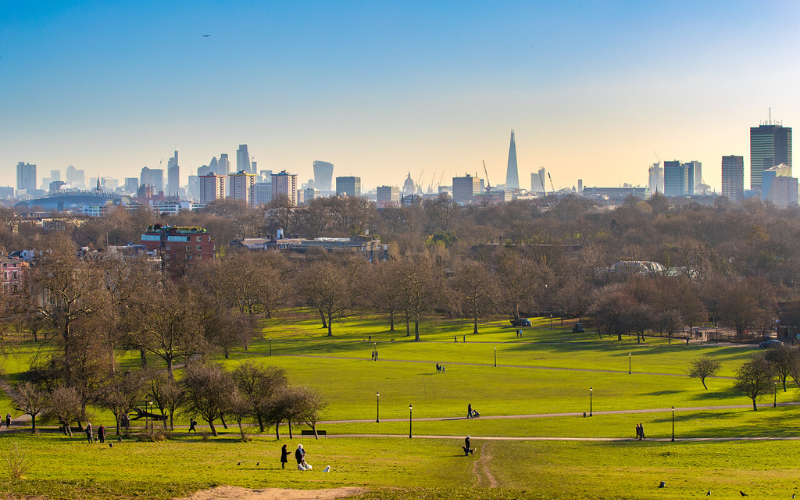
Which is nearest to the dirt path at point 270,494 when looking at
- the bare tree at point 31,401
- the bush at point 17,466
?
the bush at point 17,466

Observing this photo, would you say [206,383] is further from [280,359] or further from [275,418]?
[280,359]

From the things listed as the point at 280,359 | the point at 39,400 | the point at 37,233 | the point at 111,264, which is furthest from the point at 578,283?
the point at 37,233

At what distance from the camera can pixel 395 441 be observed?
36719 millimetres

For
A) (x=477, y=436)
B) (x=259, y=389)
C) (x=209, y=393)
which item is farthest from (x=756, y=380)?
(x=209, y=393)

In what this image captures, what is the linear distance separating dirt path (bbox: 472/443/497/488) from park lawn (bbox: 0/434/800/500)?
0.40 feet

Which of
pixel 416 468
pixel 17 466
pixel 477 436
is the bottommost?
pixel 477 436

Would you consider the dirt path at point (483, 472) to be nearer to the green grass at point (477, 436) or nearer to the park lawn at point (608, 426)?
the green grass at point (477, 436)

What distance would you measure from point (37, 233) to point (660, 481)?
156059mm

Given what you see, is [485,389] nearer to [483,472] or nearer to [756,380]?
[756,380]

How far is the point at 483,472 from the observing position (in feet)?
100

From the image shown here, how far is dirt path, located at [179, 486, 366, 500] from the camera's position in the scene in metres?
24.3

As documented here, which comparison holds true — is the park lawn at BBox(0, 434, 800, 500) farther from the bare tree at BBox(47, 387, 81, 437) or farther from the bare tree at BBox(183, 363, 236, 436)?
the bare tree at BBox(183, 363, 236, 436)

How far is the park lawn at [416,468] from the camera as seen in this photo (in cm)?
2577

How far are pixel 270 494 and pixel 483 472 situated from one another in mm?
9544
